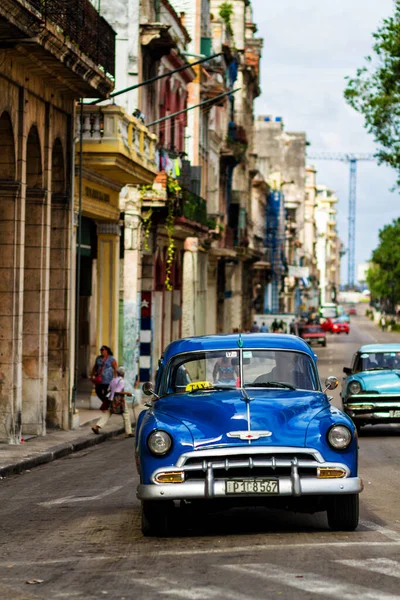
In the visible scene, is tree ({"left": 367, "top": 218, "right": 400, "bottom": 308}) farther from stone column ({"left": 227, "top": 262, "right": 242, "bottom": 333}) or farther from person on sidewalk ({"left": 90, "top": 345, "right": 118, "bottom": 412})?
person on sidewalk ({"left": 90, "top": 345, "right": 118, "bottom": 412})

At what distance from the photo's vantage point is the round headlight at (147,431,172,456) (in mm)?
10984

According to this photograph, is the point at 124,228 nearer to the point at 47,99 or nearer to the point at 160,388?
the point at 47,99

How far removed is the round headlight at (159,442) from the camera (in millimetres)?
10984

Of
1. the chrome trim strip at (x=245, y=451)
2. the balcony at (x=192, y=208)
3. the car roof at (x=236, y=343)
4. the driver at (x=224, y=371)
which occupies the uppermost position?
the balcony at (x=192, y=208)

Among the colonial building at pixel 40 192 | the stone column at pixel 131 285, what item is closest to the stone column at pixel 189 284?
the stone column at pixel 131 285

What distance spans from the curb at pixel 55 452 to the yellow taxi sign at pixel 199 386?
6.28m

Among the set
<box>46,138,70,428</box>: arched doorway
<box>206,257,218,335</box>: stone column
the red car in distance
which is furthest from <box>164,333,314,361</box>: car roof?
the red car in distance

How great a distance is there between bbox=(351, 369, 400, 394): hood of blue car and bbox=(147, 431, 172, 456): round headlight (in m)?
14.7

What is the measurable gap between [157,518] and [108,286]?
24.4 metres

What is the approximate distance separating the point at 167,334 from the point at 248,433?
118 feet

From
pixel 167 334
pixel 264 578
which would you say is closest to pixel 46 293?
pixel 264 578

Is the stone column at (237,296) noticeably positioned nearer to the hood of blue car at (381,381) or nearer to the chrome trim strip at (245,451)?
the hood of blue car at (381,381)

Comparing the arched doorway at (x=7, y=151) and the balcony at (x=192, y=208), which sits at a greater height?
the balcony at (x=192, y=208)

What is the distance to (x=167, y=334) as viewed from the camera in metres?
46.9
